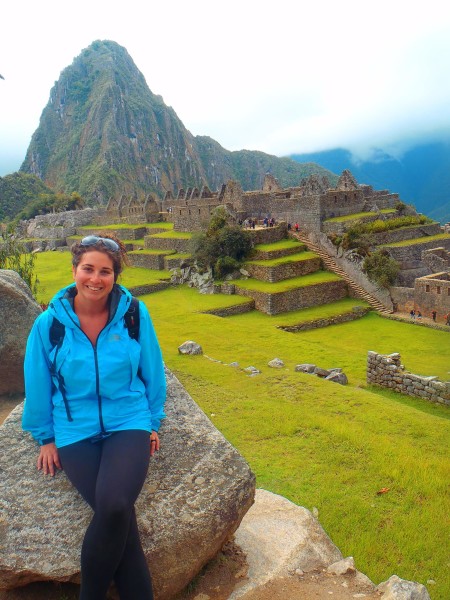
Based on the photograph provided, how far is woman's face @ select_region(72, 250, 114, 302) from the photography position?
11.9 feet

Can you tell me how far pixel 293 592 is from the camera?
3609 mm

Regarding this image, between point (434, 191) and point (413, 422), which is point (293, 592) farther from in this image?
point (434, 191)

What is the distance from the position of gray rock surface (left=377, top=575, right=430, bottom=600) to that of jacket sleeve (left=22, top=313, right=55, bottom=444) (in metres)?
2.63

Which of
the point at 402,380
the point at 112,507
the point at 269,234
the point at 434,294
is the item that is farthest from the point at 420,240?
the point at 112,507

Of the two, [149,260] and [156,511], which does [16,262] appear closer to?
[149,260]

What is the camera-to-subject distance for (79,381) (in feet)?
11.4

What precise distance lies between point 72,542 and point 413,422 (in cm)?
693

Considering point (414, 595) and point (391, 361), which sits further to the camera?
point (391, 361)

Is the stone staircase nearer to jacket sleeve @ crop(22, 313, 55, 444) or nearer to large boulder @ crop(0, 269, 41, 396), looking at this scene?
large boulder @ crop(0, 269, 41, 396)

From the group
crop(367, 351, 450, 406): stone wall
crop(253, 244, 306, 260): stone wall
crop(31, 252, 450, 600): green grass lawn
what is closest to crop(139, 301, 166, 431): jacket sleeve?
crop(31, 252, 450, 600): green grass lawn

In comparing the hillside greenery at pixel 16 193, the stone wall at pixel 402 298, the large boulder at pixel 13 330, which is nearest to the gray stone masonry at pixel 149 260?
the stone wall at pixel 402 298

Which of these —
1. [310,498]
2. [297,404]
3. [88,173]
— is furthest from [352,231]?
[88,173]

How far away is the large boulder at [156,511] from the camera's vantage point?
3.34 m

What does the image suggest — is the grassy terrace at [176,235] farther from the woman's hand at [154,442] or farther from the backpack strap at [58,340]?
the backpack strap at [58,340]
